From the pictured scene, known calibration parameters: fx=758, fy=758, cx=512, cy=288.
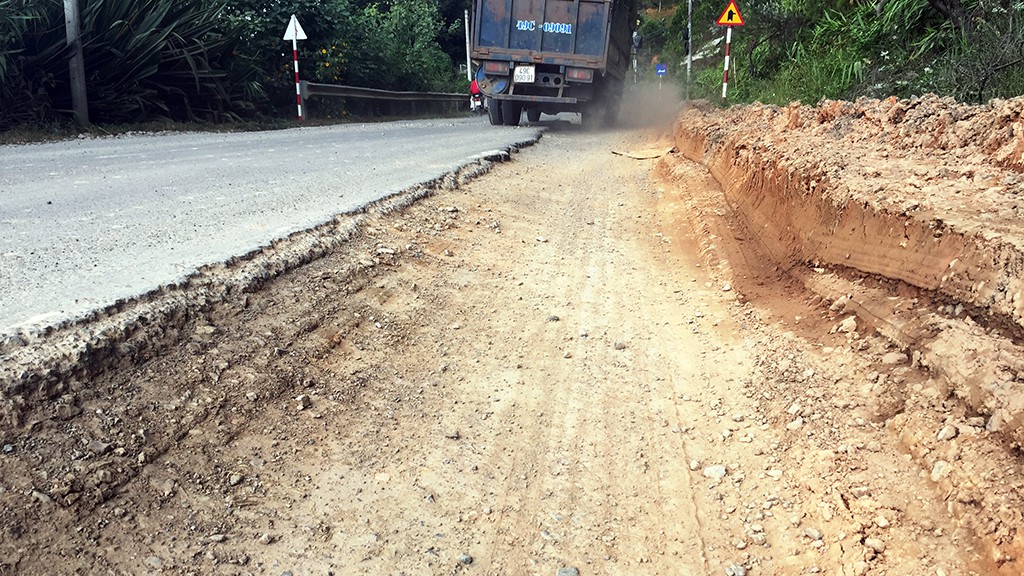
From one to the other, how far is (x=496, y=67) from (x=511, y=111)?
131 cm

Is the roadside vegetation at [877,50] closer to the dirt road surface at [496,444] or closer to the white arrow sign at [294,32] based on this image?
the dirt road surface at [496,444]

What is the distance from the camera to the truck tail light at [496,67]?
14055 millimetres

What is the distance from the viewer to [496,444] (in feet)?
8.46

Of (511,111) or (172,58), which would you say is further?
(511,111)

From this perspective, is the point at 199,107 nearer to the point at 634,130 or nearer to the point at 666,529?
the point at 634,130

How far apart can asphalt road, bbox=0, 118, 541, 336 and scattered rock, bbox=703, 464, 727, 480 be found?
83.8 inches

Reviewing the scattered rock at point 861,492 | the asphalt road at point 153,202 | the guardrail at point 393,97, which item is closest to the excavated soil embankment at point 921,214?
the scattered rock at point 861,492

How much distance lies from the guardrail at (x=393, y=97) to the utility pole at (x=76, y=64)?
17.5 feet

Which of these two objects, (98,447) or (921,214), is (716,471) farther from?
(98,447)

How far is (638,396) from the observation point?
2.94 m

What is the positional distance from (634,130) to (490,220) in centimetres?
1061

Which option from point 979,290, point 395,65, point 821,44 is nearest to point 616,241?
point 979,290

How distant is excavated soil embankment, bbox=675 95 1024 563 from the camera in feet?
6.95

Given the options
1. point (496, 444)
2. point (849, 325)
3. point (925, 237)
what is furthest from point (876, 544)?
point (925, 237)
